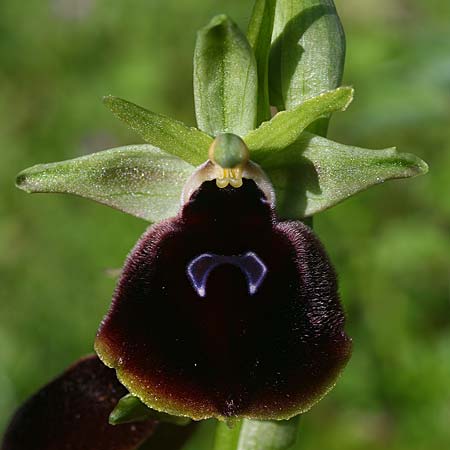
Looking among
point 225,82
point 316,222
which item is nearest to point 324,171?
Result: point 225,82

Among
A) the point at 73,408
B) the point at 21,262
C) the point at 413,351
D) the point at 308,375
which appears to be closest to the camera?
the point at 308,375

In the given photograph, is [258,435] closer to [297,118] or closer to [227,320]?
[227,320]

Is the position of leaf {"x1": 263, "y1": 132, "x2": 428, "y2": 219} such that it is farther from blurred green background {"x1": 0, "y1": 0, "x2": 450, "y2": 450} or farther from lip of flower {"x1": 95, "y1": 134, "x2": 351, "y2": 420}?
blurred green background {"x1": 0, "y1": 0, "x2": 450, "y2": 450}

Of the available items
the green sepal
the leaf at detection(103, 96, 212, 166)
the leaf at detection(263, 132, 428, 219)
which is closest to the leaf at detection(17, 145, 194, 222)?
the leaf at detection(103, 96, 212, 166)

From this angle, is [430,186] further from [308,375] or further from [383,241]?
[308,375]

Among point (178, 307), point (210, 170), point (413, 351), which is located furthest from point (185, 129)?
point (413, 351)

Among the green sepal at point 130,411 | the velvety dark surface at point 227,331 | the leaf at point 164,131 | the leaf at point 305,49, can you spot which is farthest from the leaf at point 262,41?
the green sepal at point 130,411
